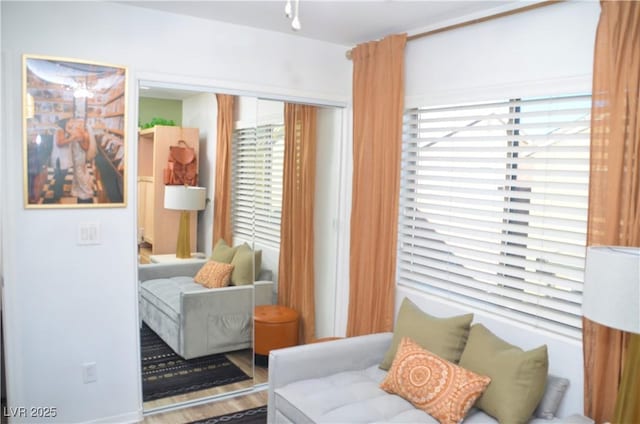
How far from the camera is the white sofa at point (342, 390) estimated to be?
2396mm

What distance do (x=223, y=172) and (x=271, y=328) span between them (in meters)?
1.17

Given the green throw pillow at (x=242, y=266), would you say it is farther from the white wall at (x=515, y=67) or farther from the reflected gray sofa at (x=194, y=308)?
the white wall at (x=515, y=67)

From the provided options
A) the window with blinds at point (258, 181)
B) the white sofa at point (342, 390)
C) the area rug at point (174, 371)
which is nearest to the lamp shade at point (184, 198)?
the window with blinds at point (258, 181)

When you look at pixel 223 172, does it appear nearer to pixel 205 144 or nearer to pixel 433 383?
pixel 205 144

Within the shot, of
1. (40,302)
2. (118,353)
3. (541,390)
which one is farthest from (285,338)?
(541,390)

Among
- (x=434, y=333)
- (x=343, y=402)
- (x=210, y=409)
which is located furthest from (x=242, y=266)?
(x=434, y=333)

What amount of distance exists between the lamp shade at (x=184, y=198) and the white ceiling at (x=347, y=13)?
1.07m

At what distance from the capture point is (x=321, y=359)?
288 centimetres

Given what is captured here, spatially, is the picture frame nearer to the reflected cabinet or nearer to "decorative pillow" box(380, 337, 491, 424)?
the reflected cabinet

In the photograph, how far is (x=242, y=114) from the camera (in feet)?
11.2

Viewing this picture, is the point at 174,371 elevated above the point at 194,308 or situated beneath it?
situated beneath

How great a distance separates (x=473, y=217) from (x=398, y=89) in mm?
969

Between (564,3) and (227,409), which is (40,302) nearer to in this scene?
(227,409)

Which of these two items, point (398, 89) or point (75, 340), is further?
point (398, 89)
